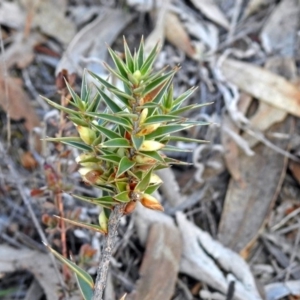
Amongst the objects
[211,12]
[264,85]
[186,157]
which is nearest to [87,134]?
[186,157]

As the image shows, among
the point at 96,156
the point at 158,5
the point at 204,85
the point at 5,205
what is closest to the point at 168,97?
the point at 96,156

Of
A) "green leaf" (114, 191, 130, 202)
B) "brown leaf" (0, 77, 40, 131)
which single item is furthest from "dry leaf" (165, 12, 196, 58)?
"green leaf" (114, 191, 130, 202)

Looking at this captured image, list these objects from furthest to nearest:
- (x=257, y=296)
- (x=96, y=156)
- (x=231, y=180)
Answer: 1. (x=231, y=180)
2. (x=257, y=296)
3. (x=96, y=156)

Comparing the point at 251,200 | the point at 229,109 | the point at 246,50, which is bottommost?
the point at 251,200

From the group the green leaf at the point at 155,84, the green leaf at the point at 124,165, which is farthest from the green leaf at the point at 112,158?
the green leaf at the point at 155,84

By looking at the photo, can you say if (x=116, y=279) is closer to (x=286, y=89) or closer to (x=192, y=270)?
(x=192, y=270)

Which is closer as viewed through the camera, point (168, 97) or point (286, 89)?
point (168, 97)

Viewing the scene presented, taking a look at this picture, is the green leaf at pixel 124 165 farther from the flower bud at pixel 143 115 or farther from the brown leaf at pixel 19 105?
the brown leaf at pixel 19 105
